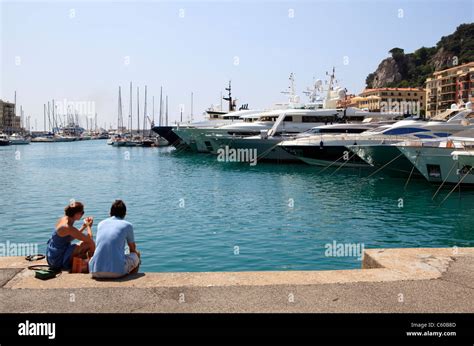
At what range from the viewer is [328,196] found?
25.2 m

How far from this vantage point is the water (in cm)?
1304

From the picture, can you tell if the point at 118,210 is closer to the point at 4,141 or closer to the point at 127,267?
the point at 127,267

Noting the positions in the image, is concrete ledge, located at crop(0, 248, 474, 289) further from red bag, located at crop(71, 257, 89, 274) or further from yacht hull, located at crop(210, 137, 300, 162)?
yacht hull, located at crop(210, 137, 300, 162)

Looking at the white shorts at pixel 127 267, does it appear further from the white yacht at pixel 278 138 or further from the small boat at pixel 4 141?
the small boat at pixel 4 141

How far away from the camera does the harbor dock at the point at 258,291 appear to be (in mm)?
4695

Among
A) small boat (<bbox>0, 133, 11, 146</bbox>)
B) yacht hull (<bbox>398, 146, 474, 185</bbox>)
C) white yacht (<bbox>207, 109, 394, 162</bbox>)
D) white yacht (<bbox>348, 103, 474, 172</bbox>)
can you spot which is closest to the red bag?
yacht hull (<bbox>398, 146, 474, 185</bbox>)

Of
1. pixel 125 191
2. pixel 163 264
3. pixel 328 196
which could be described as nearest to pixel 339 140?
pixel 328 196

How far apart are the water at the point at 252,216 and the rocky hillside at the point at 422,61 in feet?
367

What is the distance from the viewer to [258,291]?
515 cm

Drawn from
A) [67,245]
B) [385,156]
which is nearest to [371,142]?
[385,156]

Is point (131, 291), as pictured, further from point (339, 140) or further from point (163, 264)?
point (339, 140)

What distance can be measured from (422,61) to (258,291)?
166091 mm

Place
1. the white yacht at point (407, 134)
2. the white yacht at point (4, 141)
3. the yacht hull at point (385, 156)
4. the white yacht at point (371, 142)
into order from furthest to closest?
the white yacht at point (4, 141), the white yacht at point (371, 142), the white yacht at point (407, 134), the yacht hull at point (385, 156)

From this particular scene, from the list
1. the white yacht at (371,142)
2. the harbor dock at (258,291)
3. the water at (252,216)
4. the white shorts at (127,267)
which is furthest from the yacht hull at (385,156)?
the white shorts at (127,267)
